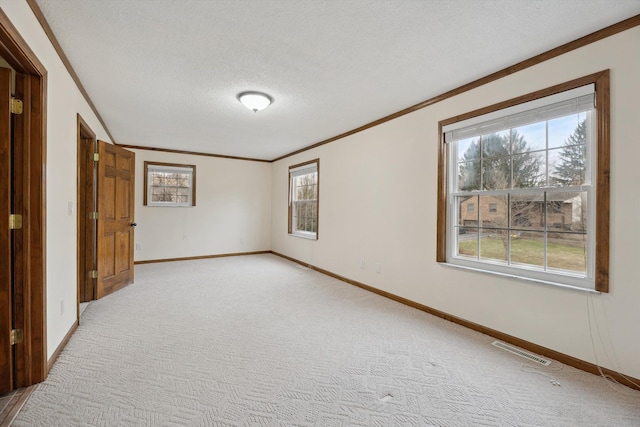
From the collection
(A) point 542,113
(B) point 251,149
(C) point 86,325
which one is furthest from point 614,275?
(B) point 251,149

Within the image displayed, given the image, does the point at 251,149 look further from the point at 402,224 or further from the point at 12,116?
the point at 12,116

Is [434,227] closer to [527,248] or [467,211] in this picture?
[467,211]

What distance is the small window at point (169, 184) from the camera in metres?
5.81

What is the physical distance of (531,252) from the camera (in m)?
2.49

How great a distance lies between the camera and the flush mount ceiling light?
3.09m

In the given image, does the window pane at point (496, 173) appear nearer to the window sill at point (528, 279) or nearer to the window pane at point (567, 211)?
the window pane at point (567, 211)

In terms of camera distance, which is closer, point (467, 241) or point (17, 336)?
point (17, 336)

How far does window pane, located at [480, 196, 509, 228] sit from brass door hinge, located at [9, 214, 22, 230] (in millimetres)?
3620

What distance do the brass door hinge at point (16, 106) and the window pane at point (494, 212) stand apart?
12.0 ft

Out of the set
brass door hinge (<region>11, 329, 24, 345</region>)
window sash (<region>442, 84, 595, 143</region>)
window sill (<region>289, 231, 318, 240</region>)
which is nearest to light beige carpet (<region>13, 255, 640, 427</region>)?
brass door hinge (<region>11, 329, 24, 345</region>)

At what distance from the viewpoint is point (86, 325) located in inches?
110

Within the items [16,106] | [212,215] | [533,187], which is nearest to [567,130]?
[533,187]

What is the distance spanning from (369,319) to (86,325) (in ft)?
9.15

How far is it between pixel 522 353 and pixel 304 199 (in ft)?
14.2
